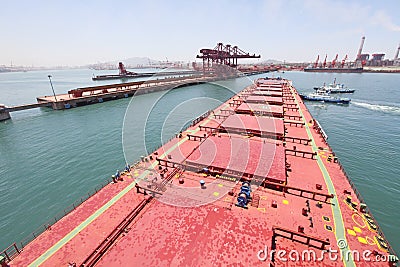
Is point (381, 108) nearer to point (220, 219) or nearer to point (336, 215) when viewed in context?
point (336, 215)

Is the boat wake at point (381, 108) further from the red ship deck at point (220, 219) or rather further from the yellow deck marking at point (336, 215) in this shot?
the yellow deck marking at point (336, 215)

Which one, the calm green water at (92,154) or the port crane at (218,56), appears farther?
the port crane at (218,56)

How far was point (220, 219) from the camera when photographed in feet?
35.9

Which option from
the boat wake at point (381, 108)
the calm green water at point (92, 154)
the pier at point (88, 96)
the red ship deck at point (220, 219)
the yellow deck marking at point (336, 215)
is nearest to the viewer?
the red ship deck at point (220, 219)

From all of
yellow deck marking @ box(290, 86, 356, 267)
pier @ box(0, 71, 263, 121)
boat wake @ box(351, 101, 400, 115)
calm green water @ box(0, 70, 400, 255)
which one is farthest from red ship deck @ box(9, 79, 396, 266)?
boat wake @ box(351, 101, 400, 115)

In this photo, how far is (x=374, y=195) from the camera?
713 inches

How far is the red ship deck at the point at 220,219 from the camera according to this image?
9.04m

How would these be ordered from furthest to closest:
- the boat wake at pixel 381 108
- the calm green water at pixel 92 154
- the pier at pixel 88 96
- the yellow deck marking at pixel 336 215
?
1. the boat wake at pixel 381 108
2. the pier at pixel 88 96
3. the calm green water at pixel 92 154
4. the yellow deck marking at pixel 336 215

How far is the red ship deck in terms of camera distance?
29.7ft

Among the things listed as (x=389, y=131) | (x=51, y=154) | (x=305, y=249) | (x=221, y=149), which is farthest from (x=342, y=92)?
(x=51, y=154)

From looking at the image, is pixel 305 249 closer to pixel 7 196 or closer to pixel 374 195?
pixel 374 195

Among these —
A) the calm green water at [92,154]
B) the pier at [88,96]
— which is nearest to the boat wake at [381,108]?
A: the calm green water at [92,154]

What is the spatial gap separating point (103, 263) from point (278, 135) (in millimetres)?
20629

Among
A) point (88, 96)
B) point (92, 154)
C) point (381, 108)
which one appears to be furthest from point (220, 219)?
point (381, 108)
